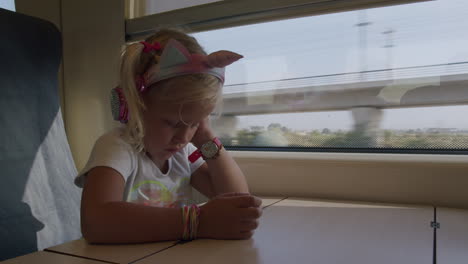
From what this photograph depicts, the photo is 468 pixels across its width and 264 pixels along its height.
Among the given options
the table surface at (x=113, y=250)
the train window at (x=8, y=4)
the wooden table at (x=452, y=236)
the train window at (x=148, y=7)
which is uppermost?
the train window at (x=8, y=4)

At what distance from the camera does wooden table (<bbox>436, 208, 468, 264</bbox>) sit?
68 cm

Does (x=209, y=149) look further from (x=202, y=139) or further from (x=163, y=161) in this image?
(x=163, y=161)

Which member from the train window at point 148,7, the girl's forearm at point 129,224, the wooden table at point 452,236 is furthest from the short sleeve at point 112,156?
the train window at point 148,7

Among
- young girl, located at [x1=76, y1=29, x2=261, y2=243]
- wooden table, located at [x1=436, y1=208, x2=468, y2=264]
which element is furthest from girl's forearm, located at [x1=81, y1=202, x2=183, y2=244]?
wooden table, located at [x1=436, y1=208, x2=468, y2=264]

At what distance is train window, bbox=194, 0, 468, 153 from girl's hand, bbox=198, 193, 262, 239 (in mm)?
839

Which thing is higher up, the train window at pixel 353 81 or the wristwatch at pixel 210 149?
the train window at pixel 353 81

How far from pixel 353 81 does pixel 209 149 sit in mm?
715

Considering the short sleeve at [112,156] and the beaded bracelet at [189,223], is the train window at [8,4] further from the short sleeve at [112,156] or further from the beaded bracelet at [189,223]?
the beaded bracelet at [189,223]

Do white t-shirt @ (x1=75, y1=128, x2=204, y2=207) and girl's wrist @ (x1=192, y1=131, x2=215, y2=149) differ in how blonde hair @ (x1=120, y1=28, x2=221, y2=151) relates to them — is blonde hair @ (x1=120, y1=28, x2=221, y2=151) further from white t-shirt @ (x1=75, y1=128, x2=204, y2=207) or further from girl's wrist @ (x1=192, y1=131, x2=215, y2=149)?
girl's wrist @ (x1=192, y1=131, x2=215, y2=149)

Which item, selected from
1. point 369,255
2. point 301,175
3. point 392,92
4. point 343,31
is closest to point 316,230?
point 369,255

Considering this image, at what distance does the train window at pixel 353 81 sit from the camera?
135 centimetres

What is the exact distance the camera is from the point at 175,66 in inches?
35.2

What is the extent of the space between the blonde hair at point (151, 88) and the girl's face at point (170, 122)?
0.01m

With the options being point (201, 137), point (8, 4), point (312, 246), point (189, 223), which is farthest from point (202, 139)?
point (8, 4)
